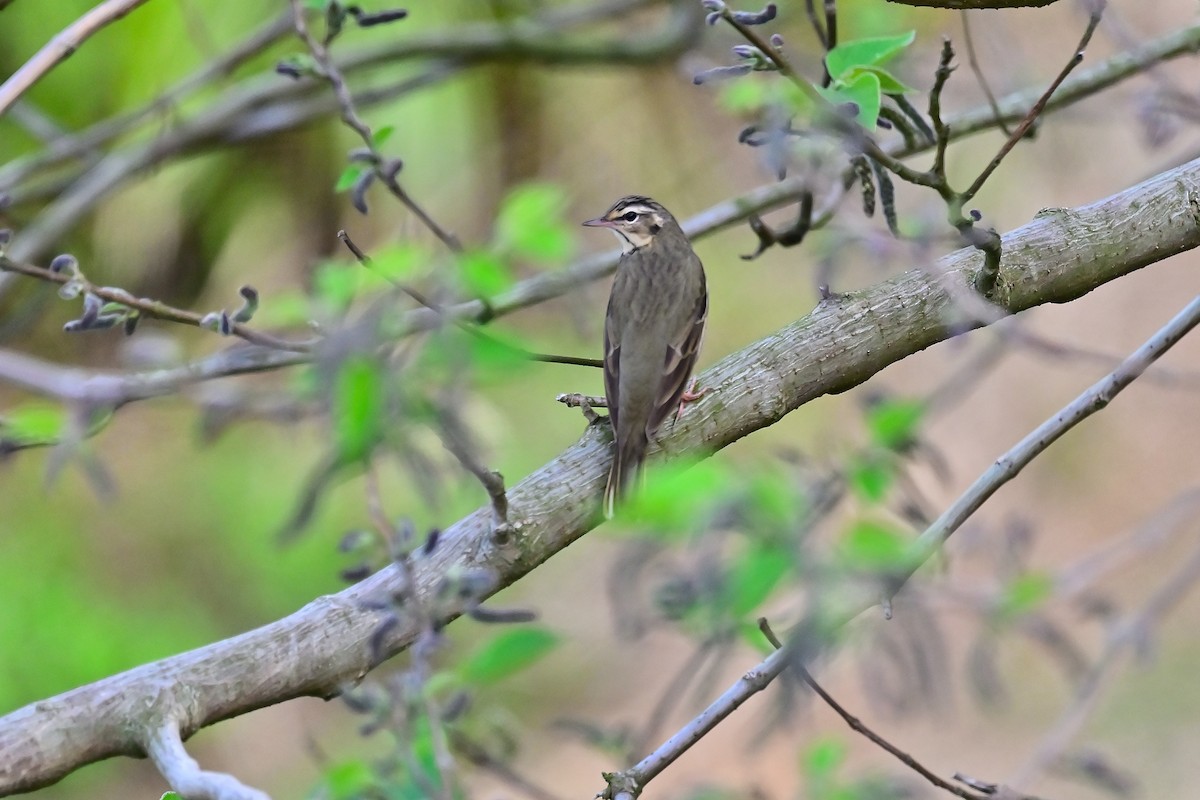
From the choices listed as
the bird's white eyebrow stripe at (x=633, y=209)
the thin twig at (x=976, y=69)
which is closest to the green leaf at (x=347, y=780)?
Result: the thin twig at (x=976, y=69)

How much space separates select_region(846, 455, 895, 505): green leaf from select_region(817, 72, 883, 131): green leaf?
2.07ft

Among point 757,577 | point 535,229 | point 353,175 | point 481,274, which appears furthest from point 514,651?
point 535,229

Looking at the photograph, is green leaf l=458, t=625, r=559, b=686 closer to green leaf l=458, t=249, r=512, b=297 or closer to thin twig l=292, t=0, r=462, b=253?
green leaf l=458, t=249, r=512, b=297

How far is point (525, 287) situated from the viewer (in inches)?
148

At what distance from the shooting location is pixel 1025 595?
12.2 ft

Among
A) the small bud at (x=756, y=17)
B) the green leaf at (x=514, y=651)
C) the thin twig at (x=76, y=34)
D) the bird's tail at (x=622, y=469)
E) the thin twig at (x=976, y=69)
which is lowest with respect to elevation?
the green leaf at (x=514, y=651)

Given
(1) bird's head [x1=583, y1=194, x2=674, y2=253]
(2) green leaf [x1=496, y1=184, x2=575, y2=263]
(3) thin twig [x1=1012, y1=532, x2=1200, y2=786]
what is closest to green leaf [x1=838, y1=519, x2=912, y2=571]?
(2) green leaf [x1=496, y1=184, x2=575, y2=263]

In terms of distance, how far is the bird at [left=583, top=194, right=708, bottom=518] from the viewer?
10.3ft

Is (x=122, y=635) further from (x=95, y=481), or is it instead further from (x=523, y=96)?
(x=95, y=481)

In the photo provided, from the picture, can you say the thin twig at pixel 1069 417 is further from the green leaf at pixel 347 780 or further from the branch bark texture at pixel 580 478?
the green leaf at pixel 347 780

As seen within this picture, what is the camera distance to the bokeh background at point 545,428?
768 centimetres

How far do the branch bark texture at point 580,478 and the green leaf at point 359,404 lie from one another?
973 millimetres

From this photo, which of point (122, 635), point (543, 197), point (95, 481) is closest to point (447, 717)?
point (95, 481)

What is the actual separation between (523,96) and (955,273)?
6817 millimetres
